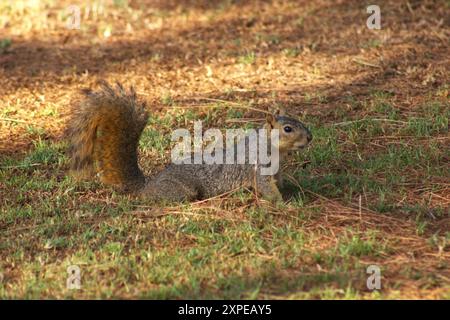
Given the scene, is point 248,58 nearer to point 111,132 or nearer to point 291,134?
point 111,132

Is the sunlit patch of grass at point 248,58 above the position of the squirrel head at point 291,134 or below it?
above

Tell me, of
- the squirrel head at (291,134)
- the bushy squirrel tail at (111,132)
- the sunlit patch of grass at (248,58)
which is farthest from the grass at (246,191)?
the squirrel head at (291,134)

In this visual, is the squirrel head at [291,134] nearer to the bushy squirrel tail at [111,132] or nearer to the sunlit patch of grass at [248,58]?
the bushy squirrel tail at [111,132]

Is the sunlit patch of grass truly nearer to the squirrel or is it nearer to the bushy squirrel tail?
the squirrel

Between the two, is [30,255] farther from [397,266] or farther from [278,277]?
[397,266]

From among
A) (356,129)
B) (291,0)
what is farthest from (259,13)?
(356,129)

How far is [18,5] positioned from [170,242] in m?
6.85

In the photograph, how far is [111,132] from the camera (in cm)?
588

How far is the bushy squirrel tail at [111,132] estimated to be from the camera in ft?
19.2

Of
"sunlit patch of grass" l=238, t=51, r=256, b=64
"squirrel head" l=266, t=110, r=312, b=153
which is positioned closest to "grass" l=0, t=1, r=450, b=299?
"sunlit patch of grass" l=238, t=51, r=256, b=64

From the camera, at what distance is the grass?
4.58 metres

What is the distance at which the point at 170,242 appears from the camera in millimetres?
5074

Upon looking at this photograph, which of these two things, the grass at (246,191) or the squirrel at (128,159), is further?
the squirrel at (128,159)

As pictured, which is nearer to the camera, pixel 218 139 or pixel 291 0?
pixel 218 139
